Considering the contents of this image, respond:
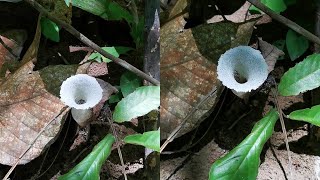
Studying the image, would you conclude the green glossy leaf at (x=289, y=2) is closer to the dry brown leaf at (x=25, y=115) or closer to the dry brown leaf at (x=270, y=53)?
the dry brown leaf at (x=270, y=53)

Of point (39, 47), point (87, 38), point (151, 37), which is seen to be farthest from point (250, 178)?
point (39, 47)

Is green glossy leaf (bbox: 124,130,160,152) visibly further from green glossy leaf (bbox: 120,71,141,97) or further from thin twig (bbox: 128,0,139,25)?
thin twig (bbox: 128,0,139,25)

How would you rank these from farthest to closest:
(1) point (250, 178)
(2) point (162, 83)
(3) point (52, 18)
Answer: (3) point (52, 18) < (2) point (162, 83) < (1) point (250, 178)

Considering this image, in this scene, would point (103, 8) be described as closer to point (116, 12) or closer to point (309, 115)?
point (116, 12)

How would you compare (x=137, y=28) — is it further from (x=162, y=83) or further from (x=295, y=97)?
(x=295, y=97)

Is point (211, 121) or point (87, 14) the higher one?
point (87, 14)

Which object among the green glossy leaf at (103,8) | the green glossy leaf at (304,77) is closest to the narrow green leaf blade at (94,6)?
the green glossy leaf at (103,8)

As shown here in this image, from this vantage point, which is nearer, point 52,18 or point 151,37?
point 151,37
